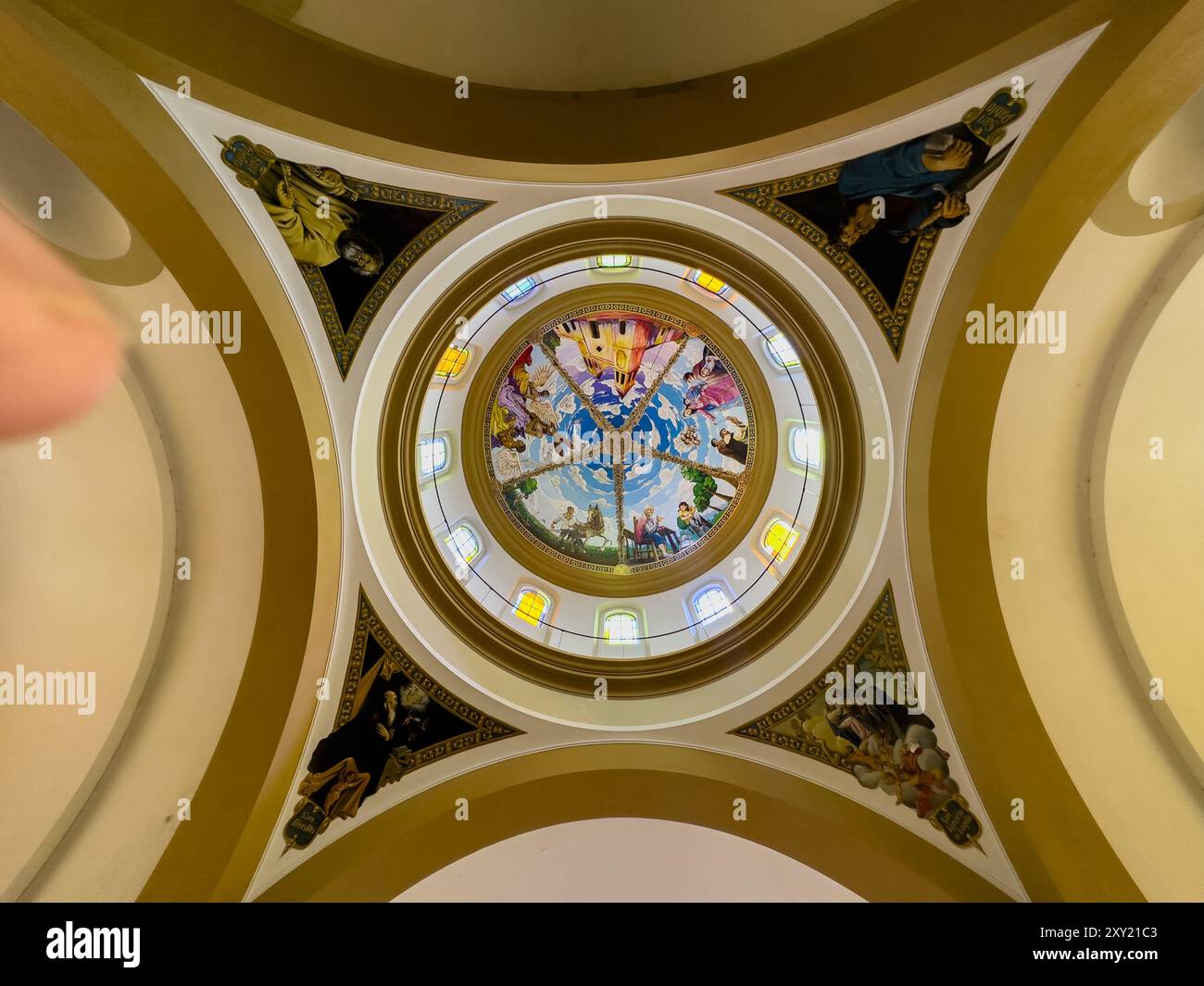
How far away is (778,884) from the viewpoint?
7754 mm

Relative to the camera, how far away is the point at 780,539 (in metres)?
9.23

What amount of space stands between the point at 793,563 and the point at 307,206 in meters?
5.94

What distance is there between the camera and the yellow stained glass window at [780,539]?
894 cm

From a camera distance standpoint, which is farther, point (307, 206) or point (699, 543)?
point (699, 543)

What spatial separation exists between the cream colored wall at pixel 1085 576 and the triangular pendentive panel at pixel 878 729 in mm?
1050

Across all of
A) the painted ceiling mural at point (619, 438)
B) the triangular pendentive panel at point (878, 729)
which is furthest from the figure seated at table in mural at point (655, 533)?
the triangular pendentive panel at point (878, 729)

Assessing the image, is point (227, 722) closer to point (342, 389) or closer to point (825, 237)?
point (342, 389)

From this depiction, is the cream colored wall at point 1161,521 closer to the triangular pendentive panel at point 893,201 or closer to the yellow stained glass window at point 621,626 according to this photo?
the triangular pendentive panel at point 893,201

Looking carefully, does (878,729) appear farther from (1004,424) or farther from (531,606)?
(531,606)

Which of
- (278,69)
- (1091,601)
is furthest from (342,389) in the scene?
(1091,601)

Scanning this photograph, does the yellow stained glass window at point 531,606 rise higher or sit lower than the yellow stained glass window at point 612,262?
lower

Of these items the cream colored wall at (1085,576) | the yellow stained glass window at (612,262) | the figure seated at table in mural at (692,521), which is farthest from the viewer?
the figure seated at table in mural at (692,521)

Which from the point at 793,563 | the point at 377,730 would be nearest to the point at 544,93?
the point at 793,563

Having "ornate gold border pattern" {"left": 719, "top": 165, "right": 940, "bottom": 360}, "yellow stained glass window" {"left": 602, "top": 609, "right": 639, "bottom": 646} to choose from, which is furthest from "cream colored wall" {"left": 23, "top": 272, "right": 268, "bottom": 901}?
"ornate gold border pattern" {"left": 719, "top": 165, "right": 940, "bottom": 360}
